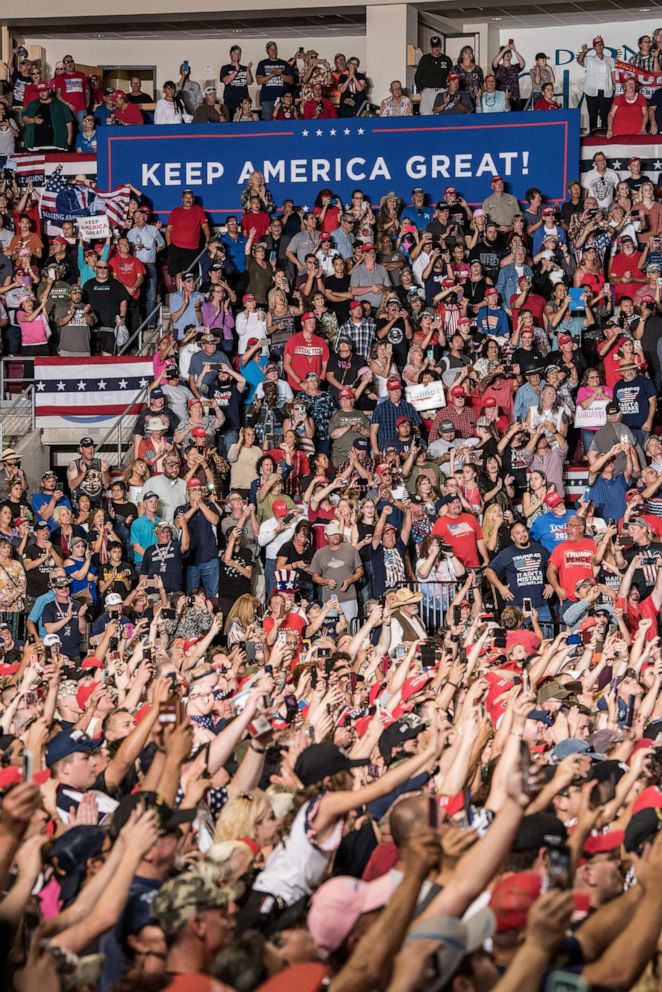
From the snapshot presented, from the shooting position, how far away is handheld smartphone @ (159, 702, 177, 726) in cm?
697

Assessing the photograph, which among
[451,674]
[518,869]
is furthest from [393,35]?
[518,869]

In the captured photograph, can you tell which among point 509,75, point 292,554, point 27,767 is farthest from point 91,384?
point 27,767

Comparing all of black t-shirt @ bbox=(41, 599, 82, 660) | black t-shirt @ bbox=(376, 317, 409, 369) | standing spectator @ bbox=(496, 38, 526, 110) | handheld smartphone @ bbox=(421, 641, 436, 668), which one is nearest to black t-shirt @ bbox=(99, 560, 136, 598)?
black t-shirt @ bbox=(41, 599, 82, 660)

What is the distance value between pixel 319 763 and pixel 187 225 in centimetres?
1618

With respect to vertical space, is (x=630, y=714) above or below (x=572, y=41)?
below

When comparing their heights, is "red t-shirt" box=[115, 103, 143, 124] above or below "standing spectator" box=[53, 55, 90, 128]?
below

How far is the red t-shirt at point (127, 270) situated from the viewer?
21.1m

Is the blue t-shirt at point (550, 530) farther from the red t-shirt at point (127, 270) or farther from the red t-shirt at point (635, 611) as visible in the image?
the red t-shirt at point (127, 270)

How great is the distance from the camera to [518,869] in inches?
218

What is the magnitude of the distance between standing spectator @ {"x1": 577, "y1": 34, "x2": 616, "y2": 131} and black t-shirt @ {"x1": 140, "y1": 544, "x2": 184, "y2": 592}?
9.79 meters

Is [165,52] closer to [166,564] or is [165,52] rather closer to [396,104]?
[396,104]

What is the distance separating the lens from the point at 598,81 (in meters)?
23.0

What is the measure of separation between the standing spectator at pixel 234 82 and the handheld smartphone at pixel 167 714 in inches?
701

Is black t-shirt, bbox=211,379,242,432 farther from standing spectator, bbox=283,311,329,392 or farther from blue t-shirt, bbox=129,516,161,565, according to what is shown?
blue t-shirt, bbox=129,516,161,565
